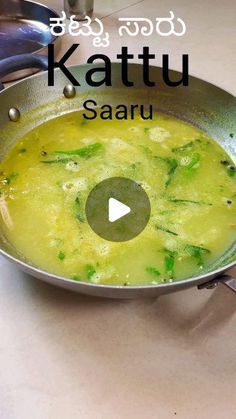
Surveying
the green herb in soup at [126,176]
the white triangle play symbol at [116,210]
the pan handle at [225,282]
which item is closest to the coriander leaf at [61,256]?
the green herb in soup at [126,176]

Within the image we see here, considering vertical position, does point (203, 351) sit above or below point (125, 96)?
below

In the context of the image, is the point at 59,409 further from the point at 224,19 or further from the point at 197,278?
the point at 224,19

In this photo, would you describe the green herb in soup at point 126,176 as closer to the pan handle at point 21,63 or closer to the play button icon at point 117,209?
the play button icon at point 117,209

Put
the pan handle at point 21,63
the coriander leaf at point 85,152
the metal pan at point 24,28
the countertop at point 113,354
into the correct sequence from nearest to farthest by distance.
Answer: the countertop at point 113,354 → the coriander leaf at point 85,152 → the pan handle at point 21,63 → the metal pan at point 24,28

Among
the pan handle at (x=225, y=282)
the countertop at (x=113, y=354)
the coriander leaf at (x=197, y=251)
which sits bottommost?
the countertop at (x=113, y=354)

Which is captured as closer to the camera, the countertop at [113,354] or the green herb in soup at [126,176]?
the countertop at [113,354]

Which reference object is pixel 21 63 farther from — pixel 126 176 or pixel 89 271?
pixel 89 271

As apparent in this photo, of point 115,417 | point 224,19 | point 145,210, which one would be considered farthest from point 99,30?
point 115,417
